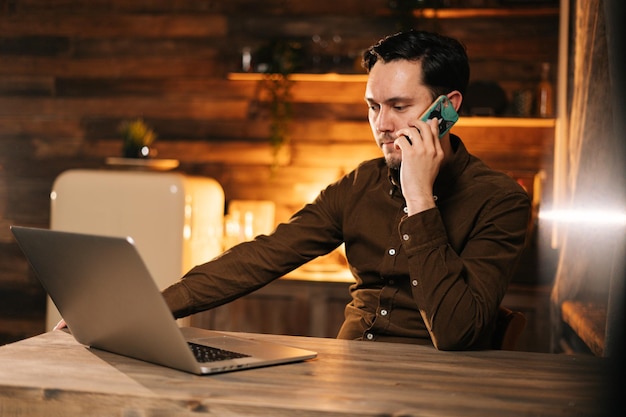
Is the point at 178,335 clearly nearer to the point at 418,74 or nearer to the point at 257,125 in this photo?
the point at 418,74

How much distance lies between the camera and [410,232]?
72.7 inches

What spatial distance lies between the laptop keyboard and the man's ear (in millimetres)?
990

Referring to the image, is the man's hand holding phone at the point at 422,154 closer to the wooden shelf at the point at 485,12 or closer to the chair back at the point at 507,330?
the chair back at the point at 507,330

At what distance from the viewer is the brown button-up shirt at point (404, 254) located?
1.80m

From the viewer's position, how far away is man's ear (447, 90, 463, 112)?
2219mm

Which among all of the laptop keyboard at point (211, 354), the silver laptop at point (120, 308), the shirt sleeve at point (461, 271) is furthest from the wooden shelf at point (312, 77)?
the laptop keyboard at point (211, 354)

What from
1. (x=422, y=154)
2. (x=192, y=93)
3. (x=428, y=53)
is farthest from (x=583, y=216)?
(x=192, y=93)

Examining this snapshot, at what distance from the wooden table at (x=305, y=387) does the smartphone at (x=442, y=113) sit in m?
0.67

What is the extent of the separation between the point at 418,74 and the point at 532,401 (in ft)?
3.50

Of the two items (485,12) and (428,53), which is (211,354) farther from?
(485,12)

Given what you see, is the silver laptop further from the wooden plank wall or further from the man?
the wooden plank wall

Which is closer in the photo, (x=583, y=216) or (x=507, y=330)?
(x=507, y=330)

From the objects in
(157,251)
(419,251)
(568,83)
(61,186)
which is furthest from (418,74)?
(61,186)

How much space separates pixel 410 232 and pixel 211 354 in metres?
0.55
